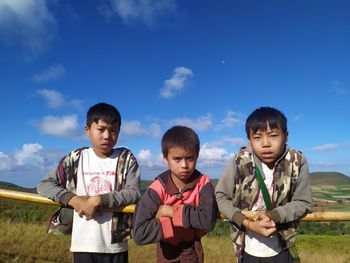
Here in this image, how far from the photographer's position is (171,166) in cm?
238

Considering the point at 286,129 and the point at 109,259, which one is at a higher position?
the point at 286,129

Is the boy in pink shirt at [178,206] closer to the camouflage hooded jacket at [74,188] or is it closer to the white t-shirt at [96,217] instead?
the camouflage hooded jacket at [74,188]

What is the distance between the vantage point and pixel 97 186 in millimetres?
2855

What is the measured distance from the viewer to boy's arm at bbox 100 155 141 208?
2625 mm

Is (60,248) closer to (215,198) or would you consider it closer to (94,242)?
(94,242)

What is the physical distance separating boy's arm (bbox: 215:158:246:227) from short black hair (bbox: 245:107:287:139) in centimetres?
31

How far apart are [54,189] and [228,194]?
1.41 metres

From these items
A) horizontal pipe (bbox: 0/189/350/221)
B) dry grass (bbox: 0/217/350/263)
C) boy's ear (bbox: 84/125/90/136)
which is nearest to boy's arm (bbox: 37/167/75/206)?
horizontal pipe (bbox: 0/189/350/221)

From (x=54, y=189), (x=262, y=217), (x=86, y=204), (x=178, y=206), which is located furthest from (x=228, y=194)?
(x=54, y=189)

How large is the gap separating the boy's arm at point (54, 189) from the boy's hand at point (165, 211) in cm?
83

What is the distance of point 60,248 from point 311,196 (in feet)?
20.8

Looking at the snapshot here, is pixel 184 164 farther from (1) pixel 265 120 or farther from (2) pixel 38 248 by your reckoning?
(2) pixel 38 248

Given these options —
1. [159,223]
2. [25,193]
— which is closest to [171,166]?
[159,223]

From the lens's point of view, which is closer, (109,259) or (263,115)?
(263,115)
